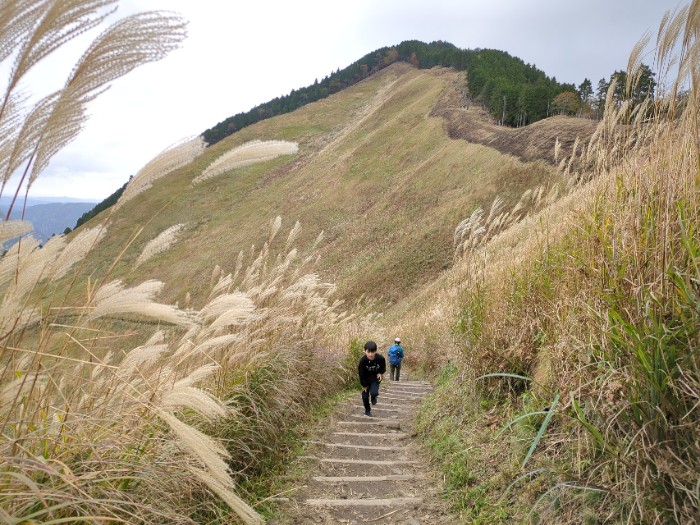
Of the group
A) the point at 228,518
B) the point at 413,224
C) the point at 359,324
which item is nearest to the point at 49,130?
the point at 228,518

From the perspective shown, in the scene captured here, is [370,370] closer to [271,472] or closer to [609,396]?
[271,472]

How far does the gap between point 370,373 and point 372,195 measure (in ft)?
125

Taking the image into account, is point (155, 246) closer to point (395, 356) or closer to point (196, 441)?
point (196, 441)

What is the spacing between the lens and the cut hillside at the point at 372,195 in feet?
95.6

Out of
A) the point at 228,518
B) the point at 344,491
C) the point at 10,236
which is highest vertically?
the point at 10,236

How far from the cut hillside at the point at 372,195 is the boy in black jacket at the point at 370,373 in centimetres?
975

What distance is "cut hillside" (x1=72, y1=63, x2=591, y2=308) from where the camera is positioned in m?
29.1

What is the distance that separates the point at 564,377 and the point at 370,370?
4198 millimetres

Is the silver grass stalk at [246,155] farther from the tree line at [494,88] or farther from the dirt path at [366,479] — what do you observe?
the dirt path at [366,479]

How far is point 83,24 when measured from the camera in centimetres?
157

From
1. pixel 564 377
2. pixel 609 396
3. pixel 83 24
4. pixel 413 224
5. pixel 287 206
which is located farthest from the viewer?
pixel 287 206

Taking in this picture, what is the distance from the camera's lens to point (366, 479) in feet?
12.9

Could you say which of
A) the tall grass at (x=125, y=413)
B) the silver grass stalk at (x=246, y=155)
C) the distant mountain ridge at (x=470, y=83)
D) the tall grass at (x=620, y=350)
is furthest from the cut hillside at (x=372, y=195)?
the tall grass at (x=620, y=350)

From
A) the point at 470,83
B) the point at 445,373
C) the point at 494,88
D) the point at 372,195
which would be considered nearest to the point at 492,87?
the point at 494,88
